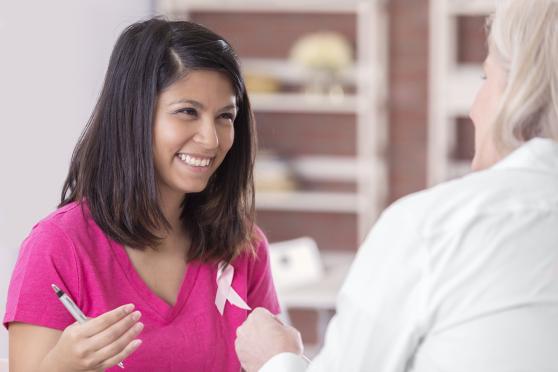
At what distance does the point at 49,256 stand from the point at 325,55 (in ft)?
10.6

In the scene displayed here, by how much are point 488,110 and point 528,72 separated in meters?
0.08

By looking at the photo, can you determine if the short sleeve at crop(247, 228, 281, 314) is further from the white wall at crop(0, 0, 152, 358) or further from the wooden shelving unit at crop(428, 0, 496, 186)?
the wooden shelving unit at crop(428, 0, 496, 186)

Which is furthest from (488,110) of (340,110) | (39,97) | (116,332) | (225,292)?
(340,110)

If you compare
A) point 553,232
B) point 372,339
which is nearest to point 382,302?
point 372,339

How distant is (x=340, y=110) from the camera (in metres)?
4.65

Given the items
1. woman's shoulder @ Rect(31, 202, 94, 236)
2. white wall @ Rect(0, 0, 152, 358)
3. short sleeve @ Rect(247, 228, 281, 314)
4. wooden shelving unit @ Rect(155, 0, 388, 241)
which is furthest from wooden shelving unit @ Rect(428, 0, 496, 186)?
woman's shoulder @ Rect(31, 202, 94, 236)

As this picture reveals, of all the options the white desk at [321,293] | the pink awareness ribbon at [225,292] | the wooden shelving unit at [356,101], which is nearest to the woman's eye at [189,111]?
the pink awareness ribbon at [225,292]

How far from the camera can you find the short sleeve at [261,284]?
1.79 metres

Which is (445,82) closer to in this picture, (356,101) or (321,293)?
(356,101)

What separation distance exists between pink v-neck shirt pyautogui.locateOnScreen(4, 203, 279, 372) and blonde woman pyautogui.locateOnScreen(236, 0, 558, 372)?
51cm

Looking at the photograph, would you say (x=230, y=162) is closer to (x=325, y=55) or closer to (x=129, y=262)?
(x=129, y=262)

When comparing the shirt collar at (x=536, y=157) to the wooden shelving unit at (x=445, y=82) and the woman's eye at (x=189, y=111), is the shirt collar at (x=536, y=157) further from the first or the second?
the wooden shelving unit at (x=445, y=82)

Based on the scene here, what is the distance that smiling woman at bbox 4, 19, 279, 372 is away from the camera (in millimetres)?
1554

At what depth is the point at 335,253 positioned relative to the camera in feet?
16.2
